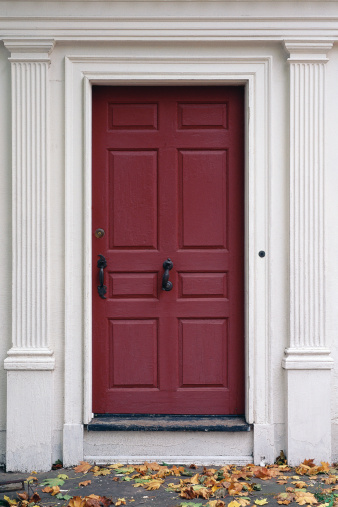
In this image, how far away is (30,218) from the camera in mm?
4992

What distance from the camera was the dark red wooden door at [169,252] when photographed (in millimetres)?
5145

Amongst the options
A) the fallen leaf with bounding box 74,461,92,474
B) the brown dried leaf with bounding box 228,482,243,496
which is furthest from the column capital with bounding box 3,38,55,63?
the brown dried leaf with bounding box 228,482,243,496

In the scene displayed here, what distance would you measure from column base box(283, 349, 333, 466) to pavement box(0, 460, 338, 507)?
0.39 feet

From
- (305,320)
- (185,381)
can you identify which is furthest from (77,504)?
(305,320)

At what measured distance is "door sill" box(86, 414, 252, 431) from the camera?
4.98m

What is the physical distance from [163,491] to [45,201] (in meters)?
2.24

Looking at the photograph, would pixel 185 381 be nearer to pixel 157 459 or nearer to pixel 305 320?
pixel 157 459

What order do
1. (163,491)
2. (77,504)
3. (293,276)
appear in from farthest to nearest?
(293,276), (163,491), (77,504)

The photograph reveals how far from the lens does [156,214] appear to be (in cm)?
516

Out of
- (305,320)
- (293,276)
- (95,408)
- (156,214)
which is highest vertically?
(156,214)

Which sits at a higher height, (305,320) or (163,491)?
(305,320)

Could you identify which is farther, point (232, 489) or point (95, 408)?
point (95, 408)

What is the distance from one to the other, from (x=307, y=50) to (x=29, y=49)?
206 centimetres

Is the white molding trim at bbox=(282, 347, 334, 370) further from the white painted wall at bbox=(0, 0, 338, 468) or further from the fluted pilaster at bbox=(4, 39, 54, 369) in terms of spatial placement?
the fluted pilaster at bbox=(4, 39, 54, 369)
